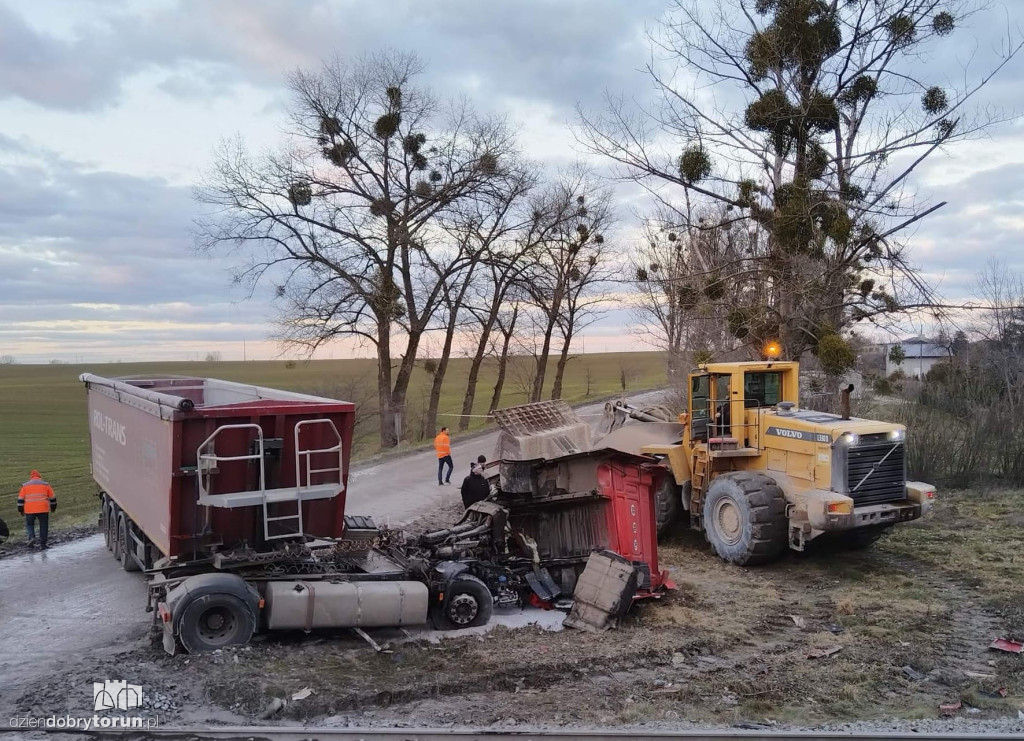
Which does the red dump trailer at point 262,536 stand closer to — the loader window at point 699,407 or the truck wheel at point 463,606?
the truck wheel at point 463,606

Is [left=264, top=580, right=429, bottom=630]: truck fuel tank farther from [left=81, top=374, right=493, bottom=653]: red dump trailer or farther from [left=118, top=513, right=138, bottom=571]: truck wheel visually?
[left=118, top=513, right=138, bottom=571]: truck wheel

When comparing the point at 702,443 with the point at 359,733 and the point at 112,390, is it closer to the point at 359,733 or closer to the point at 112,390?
the point at 359,733

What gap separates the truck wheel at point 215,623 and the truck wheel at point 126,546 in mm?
4056

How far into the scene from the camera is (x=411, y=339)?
89.9ft

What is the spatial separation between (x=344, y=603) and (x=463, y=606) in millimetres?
1399

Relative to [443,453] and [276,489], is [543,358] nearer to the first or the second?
[443,453]

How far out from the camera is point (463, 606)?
28.9ft

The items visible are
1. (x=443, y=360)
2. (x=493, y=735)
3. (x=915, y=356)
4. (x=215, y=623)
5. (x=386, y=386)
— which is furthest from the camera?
(x=443, y=360)

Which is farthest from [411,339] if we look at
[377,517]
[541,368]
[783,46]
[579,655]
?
[579,655]

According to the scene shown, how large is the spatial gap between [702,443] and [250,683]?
7.77 m

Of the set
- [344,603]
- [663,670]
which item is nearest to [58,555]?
[344,603]

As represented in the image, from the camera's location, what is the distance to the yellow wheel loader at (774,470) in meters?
10.5

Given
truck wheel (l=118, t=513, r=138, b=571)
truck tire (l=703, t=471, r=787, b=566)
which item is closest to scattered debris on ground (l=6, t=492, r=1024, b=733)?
truck tire (l=703, t=471, r=787, b=566)

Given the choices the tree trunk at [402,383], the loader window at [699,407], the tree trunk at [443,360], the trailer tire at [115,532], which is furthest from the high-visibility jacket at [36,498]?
the tree trunk at [443,360]
